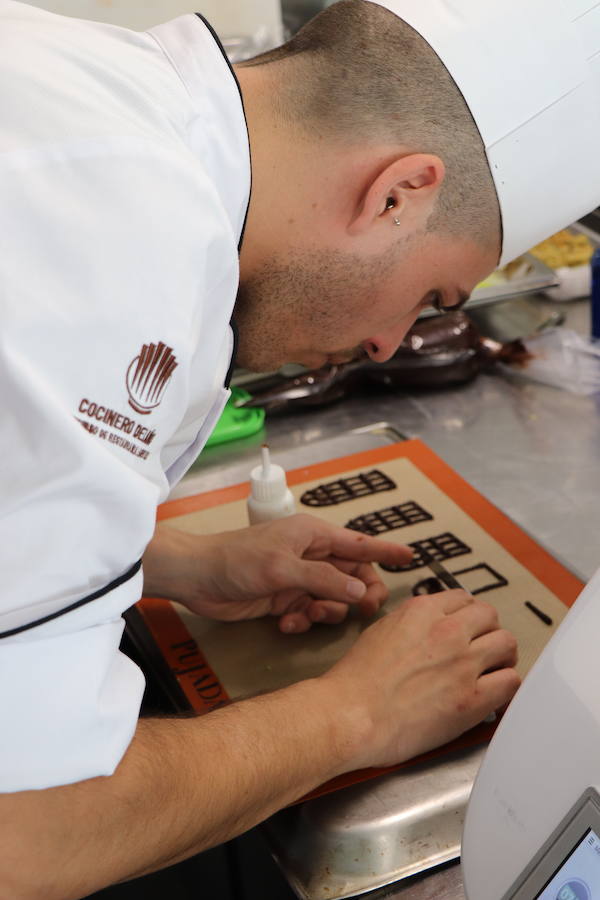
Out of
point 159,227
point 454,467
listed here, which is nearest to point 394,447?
point 454,467

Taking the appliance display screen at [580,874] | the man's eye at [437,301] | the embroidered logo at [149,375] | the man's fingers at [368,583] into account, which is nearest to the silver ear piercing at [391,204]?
the man's eye at [437,301]

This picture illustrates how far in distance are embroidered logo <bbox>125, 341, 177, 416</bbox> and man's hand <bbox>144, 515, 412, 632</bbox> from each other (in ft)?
1.16

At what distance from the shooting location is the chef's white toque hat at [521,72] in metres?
0.83

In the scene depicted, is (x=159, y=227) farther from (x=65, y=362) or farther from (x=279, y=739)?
(x=279, y=739)

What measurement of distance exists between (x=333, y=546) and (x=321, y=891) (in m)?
0.38

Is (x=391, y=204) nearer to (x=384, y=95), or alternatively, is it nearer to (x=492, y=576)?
(x=384, y=95)

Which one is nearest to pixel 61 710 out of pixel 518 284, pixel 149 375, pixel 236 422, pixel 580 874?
pixel 149 375

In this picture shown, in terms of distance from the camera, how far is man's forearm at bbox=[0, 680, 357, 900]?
25.2 inches

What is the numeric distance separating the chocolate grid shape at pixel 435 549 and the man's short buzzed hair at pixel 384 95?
0.35m

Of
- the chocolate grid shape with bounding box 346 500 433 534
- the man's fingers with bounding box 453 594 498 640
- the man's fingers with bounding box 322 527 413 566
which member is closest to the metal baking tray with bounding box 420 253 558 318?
the chocolate grid shape with bounding box 346 500 433 534

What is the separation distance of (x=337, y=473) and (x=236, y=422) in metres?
0.18

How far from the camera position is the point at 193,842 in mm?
729

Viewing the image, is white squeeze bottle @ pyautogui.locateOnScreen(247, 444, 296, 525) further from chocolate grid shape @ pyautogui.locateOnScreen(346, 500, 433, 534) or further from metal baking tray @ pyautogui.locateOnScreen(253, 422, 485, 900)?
metal baking tray @ pyautogui.locateOnScreen(253, 422, 485, 900)

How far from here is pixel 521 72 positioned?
844 mm
